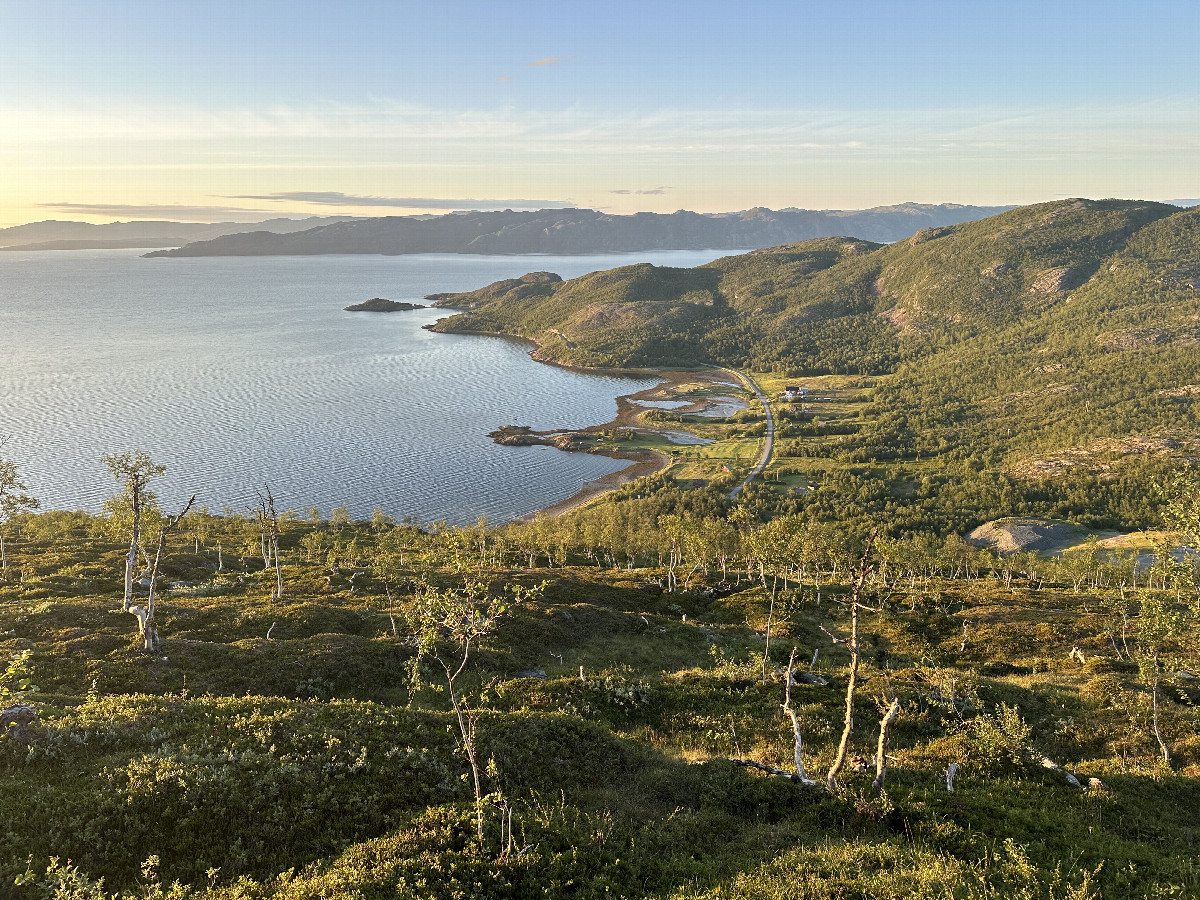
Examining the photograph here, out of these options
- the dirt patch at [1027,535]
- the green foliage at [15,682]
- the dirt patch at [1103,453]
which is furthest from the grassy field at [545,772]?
the dirt patch at [1103,453]

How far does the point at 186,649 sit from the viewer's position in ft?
130

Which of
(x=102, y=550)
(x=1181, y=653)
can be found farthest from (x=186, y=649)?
(x=1181, y=653)

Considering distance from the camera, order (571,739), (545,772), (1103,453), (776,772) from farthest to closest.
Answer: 1. (1103,453)
2. (571,739)
3. (776,772)
4. (545,772)

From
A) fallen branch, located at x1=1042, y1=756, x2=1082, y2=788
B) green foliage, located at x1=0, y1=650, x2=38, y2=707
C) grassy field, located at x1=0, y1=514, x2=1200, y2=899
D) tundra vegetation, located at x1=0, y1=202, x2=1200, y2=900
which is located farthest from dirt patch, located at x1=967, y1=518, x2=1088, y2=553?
green foliage, located at x1=0, y1=650, x2=38, y2=707

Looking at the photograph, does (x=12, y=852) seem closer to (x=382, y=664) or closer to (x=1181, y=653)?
(x=382, y=664)

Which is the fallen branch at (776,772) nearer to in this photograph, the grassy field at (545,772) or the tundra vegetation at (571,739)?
the tundra vegetation at (571,739)

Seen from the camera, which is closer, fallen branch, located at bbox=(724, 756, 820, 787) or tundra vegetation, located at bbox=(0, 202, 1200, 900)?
tundra vegetation, located at bbox=(0, 202, 1200, 900)

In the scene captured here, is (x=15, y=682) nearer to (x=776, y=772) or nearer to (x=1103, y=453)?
(x=776, y=772)

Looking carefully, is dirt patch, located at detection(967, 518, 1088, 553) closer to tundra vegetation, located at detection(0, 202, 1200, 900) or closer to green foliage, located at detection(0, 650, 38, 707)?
tundra vegetation, located at detection(0, 202, 1200, 900)

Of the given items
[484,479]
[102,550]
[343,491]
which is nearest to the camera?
[102,550]

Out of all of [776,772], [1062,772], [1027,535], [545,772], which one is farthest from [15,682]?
[1027,535]

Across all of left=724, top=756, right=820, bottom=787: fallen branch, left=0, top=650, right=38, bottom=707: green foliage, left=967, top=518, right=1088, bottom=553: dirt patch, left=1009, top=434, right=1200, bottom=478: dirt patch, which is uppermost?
left=0, top=650, right=38, bottom=707: green foliage

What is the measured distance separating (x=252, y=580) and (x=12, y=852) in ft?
193

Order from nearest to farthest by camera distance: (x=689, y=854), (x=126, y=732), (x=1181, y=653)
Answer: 1. (x=689, y=854)
2. (x=126, y=732)
3. (x=1181, y=653)
